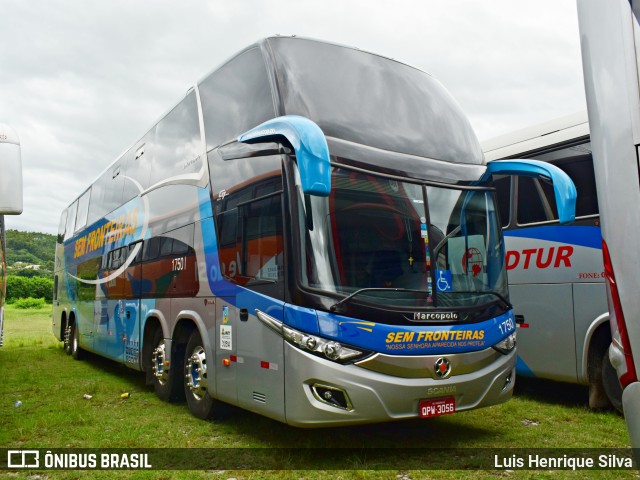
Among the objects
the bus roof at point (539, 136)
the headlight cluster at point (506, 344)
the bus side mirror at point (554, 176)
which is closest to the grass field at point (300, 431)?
the headlight cluster at point (506, 344)

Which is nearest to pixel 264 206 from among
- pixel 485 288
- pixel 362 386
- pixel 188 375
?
pixel 362 386

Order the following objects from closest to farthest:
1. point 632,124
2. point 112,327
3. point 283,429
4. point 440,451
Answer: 1. point 632,124
2. point 440,451
3. point 283,429
4. point 112,327

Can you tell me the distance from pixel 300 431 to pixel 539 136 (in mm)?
5037

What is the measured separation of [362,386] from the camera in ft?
17.3

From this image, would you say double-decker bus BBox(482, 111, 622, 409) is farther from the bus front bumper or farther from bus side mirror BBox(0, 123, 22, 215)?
bus side mirror BBox(0, 123, 22, 215)

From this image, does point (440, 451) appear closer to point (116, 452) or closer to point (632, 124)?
point (116, 452)

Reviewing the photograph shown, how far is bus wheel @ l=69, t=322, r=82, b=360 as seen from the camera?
14415mm

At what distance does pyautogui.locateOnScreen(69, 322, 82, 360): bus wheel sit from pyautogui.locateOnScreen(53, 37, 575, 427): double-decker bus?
7.47 meters

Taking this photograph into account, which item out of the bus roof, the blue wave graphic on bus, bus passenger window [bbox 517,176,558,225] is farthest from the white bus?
bus passenger window [bbox 517,176,558,225]

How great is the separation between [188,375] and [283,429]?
1512mm

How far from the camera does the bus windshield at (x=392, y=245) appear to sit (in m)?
5.43

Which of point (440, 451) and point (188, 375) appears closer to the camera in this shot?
point (440, 451)

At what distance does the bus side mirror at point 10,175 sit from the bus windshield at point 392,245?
369 cm

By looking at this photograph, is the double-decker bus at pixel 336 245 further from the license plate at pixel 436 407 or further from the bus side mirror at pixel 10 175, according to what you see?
the bus side mirror at pixel 10 175
